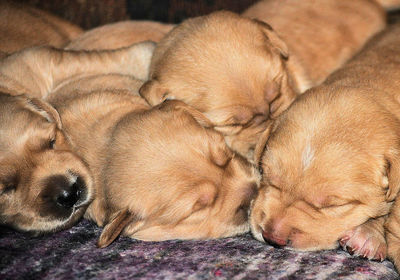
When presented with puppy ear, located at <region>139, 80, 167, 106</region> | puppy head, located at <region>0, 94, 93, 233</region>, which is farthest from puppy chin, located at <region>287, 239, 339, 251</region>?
puppy ear, located at <region>139, 80, 167, 106</region>

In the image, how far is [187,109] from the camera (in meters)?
3.94

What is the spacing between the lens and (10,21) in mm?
5379

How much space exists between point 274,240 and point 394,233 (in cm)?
78


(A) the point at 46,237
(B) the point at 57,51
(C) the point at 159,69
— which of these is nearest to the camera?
(A) the point at 46,237

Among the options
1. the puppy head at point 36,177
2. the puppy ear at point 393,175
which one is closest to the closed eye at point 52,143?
the puppy head at point 36,177

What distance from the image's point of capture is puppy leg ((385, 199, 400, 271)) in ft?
10.7

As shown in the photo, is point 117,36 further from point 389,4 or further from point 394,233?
point 394,233

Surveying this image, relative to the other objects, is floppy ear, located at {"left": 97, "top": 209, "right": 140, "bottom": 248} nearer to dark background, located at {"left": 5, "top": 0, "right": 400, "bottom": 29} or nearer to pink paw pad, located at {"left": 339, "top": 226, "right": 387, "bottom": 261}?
pink paw pad, located at {"left": 339, "top": 226, "right": 387, "bottom": 261}

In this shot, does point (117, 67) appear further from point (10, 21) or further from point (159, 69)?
point (10, 21)

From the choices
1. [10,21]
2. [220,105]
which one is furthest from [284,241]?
[10,21]

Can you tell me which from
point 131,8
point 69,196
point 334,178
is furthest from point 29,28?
point 334,178

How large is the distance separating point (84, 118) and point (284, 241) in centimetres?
190

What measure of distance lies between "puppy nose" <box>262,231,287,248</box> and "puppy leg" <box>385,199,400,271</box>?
676 mm

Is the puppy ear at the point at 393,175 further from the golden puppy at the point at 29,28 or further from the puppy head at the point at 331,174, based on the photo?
the golden puppy at the point at 29,28
